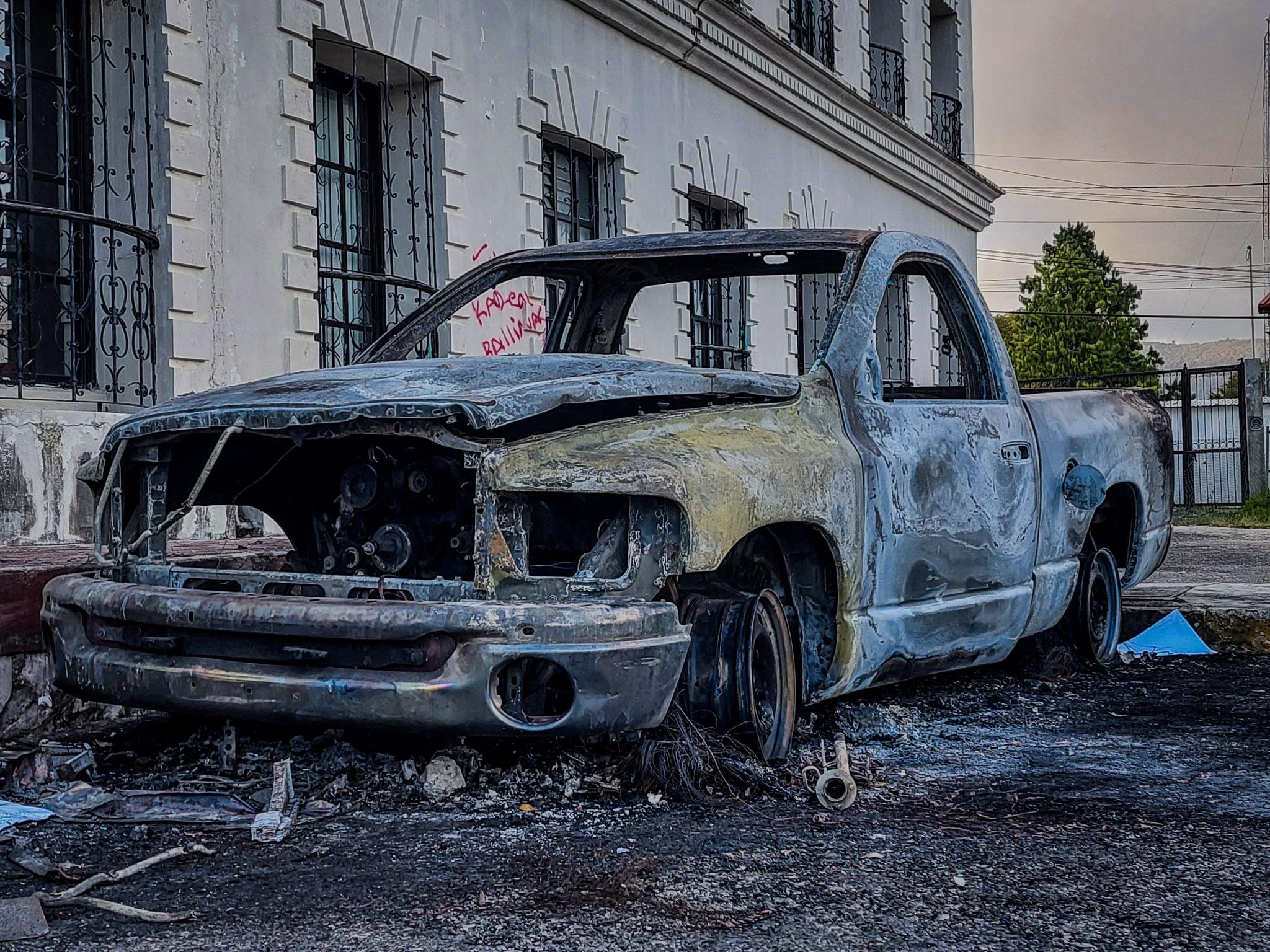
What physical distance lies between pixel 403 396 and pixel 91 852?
1.29 metres

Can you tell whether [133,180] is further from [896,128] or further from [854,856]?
[896,128]

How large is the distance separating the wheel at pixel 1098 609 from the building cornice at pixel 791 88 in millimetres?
7124

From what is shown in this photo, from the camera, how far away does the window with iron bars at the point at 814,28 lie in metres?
16.0

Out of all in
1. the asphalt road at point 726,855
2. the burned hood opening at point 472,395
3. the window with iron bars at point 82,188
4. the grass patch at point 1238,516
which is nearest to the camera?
the asphalt road at point 726,855

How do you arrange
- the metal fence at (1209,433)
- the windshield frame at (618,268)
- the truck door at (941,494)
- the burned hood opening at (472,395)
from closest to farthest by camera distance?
1. the burned hood opening at (472,395)
2. the truck door at (941,494)
3. the windshield frame at (618,268)
4. the metal fence at (1209,433)

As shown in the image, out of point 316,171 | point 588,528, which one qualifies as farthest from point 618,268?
point 316,171

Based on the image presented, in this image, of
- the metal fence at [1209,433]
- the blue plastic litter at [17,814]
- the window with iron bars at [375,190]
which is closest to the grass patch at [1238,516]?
the metal fence at [1209,433]

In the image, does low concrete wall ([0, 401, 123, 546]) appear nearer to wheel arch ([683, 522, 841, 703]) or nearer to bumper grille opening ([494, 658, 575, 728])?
wheel arch ([683, 522, 841, 703])

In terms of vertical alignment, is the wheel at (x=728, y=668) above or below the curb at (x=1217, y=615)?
above

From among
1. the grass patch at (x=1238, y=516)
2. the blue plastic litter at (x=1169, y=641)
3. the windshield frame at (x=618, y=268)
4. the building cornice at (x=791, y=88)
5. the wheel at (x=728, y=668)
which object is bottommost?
the blue plastic litter at (x=1169, y=641)

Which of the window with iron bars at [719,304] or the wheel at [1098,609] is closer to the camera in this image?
the wheel at [1098,609]

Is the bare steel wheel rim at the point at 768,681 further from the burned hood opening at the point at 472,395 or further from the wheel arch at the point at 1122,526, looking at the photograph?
the wheel arch at the point at 1122,526

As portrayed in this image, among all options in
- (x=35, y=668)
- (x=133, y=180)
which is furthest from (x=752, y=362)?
(x=35, y=668)

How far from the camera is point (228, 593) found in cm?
358
